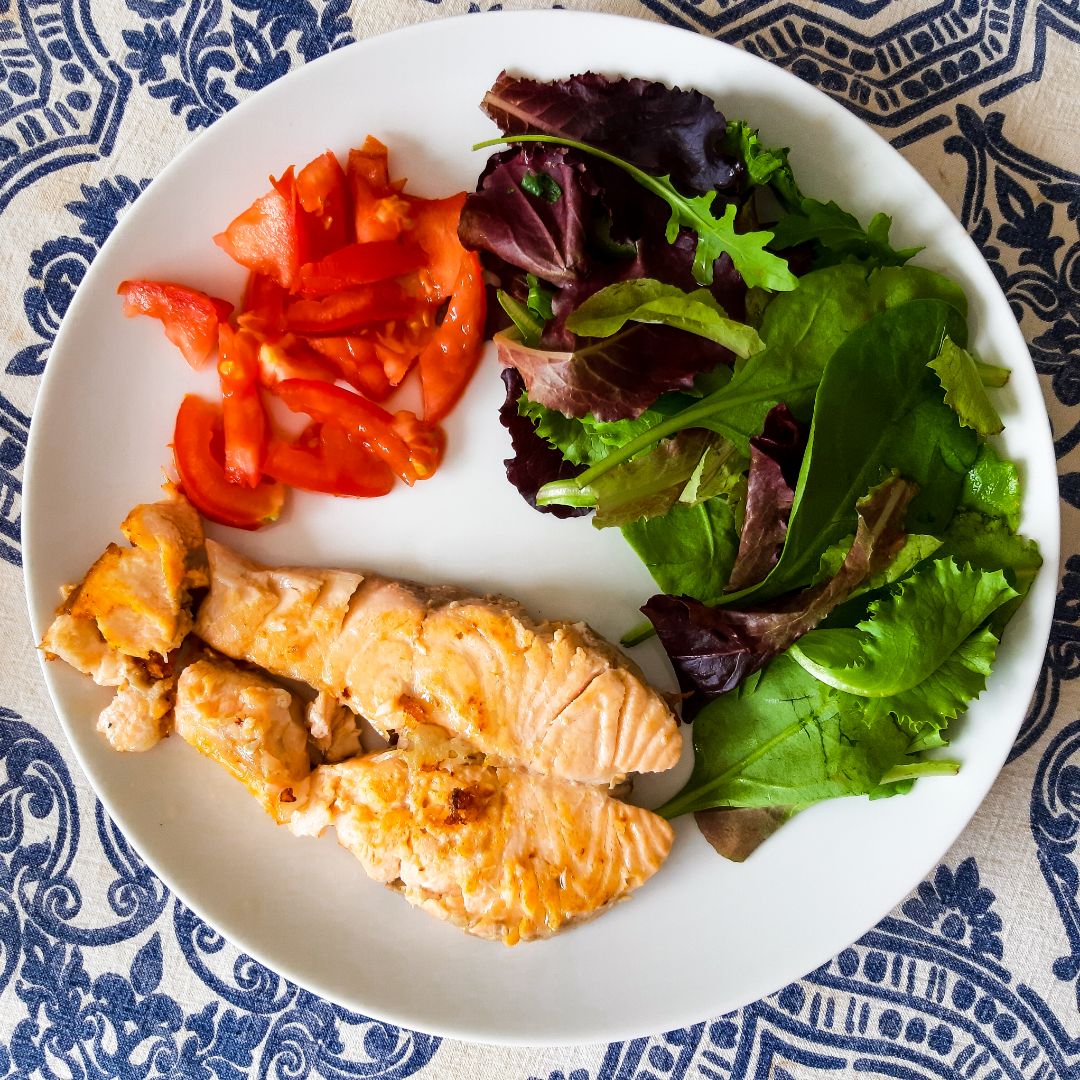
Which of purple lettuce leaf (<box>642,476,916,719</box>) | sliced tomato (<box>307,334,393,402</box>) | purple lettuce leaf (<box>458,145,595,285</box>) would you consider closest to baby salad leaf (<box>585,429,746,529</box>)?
purple lettuce leaf (<box>642,476,916,719</box>)

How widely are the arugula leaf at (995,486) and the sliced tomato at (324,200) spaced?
5.60 feet

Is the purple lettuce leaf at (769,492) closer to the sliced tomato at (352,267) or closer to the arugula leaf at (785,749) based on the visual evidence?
the arugula leaf at (785,749)

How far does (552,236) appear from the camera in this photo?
2094mm

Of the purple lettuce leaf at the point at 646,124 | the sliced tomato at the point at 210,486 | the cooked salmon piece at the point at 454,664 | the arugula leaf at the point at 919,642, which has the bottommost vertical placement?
the cooked salmon piece at the point at 454,664

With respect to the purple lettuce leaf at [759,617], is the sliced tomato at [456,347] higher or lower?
higher

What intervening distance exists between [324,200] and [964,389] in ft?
5.33

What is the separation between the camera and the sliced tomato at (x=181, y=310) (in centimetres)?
231

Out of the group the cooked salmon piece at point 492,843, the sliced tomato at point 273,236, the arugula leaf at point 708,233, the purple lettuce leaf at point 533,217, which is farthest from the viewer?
the sliced tomato at point 273,236

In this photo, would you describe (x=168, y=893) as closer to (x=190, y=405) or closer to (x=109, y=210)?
(x=190, y=405)

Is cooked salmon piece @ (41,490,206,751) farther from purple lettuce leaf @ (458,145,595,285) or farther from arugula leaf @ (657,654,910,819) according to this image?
arugula leaf @ (657,654,910,819)

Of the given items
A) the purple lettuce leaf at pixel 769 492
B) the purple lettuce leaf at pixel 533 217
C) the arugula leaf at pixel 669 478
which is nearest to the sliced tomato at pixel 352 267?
the purple lettuce leaf at pixel 533 217

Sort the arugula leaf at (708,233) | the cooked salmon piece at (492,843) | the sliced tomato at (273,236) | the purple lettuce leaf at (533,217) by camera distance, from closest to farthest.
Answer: the arugula leaf at (708,233)
the purple lettuce leaf at (533,217)
the cooked salmon piece at (492,843)
the sliced tomato at (273,236)

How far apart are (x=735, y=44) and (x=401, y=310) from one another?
1.16m

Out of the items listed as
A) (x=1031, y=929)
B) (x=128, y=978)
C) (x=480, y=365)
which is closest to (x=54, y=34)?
(x=480, y=365)
